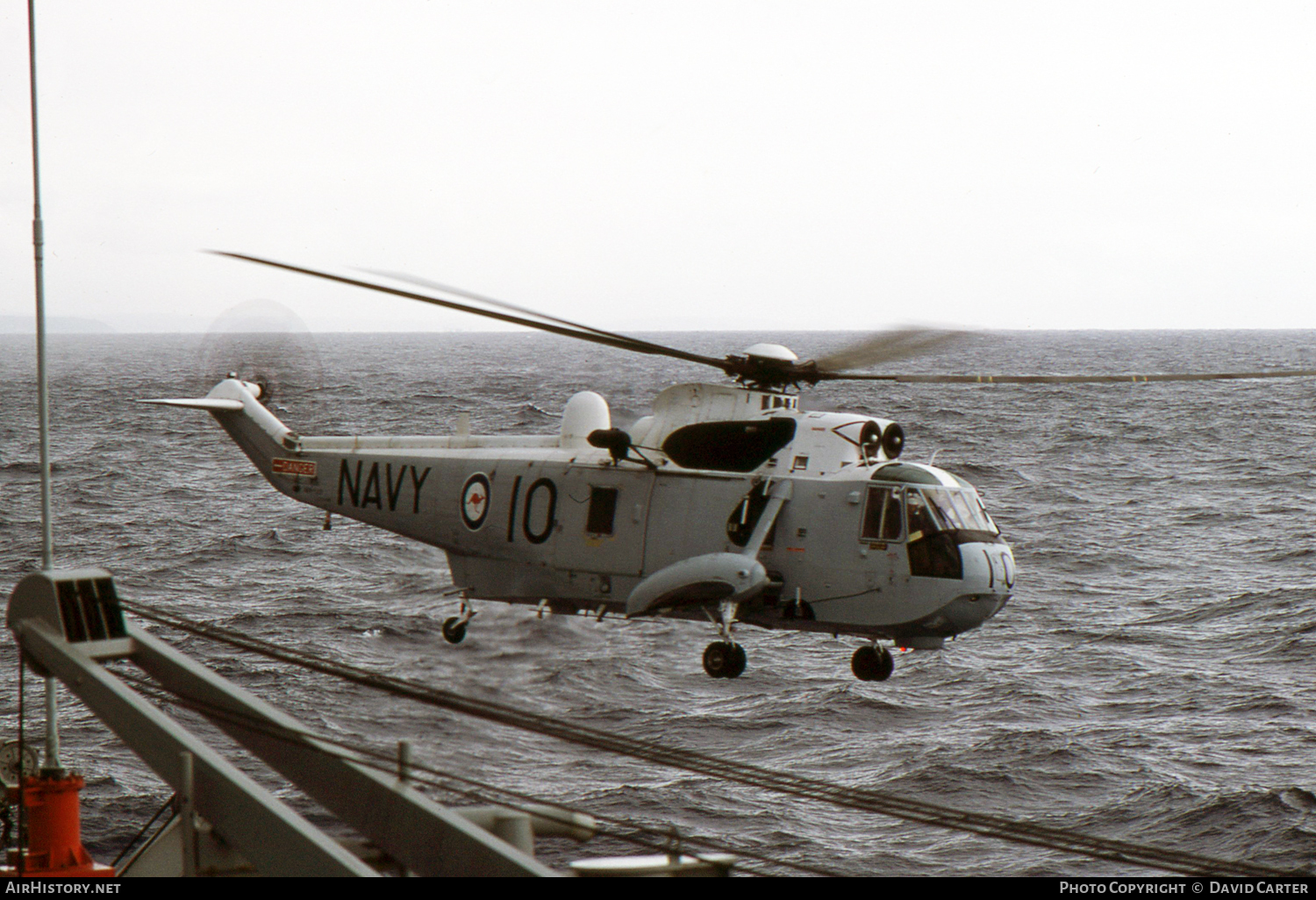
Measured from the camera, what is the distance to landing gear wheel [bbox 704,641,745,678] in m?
18.2

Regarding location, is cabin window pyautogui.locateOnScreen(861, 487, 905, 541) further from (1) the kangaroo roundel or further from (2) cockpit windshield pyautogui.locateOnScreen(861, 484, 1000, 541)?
(1) the kangaroo roundel

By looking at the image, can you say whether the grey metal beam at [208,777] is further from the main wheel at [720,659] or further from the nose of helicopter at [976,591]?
the nose of helicopter at [976,591]

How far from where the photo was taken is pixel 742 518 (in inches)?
743

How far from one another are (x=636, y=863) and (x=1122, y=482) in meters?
67.0

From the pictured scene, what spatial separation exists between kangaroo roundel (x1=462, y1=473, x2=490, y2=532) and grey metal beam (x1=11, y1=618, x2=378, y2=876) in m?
9.50

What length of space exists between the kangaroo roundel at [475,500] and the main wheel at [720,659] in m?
4.94

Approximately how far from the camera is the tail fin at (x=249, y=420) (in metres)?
24.3

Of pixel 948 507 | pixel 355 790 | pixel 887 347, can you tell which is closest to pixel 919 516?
pixel 948 507

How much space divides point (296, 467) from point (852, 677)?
20479 mm

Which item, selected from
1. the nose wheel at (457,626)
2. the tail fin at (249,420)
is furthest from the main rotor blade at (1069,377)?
the tail fin at (249,420)

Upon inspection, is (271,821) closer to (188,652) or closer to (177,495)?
(188,652)

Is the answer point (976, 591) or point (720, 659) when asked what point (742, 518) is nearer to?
point (720, 659)

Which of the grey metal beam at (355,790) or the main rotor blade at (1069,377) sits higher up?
the main rotor blade at (1069,377)

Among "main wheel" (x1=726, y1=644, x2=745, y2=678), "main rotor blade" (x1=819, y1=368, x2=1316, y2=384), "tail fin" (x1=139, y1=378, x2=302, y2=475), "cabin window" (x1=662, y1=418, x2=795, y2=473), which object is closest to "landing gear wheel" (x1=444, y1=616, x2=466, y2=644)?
"tail fin" (x1=139, y1=378, x2=302, y2=475)
